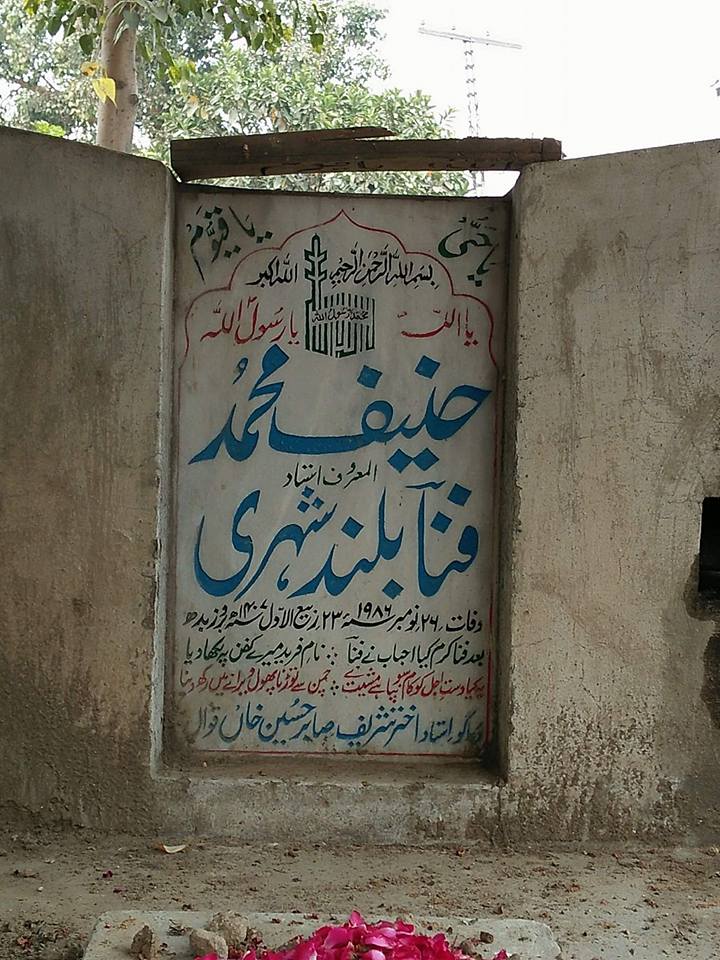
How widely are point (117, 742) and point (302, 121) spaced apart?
38.2 ft

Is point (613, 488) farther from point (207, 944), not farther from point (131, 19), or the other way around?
point (131, 19)

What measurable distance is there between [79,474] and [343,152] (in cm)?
154

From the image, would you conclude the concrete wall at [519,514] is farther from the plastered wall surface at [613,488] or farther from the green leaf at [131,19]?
the green leaf at [131,19]

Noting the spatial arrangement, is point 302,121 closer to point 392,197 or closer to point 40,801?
point 392,197

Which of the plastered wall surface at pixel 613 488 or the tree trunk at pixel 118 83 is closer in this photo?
the plastered wall surface at pixel 613 488

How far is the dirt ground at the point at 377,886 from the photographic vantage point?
316cm

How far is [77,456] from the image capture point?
3762mm

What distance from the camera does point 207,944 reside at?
261 centimetres

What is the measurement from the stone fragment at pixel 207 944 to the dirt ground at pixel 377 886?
534 millimetres

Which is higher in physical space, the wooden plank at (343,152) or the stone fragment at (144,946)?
the wooden plank at (343,152)

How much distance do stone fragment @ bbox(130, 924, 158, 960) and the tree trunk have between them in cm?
520

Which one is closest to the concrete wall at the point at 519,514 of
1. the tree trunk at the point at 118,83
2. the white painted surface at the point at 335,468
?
the white painted surface at the point at 335,468

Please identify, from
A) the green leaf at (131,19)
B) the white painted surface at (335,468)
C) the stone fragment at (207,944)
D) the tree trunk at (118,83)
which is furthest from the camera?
the tree trunk at (118,83)

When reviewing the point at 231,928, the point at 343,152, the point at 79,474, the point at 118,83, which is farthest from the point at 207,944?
the point at 118,83
